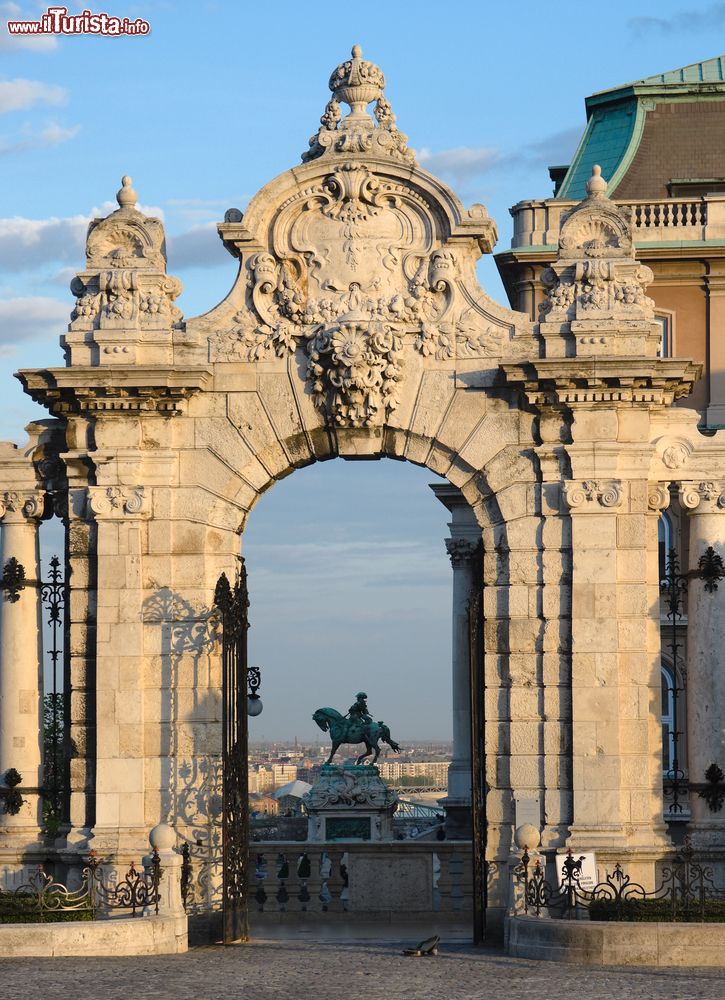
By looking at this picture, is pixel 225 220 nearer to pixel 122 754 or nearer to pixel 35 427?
pixel 35 427

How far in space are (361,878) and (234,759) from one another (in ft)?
20.8

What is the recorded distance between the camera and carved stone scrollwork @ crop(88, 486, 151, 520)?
27.9 m

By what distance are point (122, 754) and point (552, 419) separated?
6637 mm

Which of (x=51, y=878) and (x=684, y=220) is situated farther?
(x=684, y=220)

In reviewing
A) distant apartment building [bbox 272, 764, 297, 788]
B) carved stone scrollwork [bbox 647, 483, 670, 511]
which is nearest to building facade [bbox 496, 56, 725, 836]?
carved stone scrollwork [bbox 647, 483, 670, 511]

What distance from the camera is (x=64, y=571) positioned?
2855 cm

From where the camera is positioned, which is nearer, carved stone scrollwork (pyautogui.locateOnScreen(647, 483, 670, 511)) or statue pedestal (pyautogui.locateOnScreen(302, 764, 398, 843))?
carved stone scrollwork (pyautogui.locateOnScreen(647, 483, 670, 511))

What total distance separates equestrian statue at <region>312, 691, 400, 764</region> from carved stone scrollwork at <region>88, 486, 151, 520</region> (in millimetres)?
14257

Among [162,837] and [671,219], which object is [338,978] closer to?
[162,837]

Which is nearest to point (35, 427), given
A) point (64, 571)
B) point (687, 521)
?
point (64, 571)

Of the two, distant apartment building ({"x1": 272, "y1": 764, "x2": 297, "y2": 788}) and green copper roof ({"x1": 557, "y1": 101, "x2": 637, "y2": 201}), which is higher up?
green copper roof ({"x1": 557, "y1": 101, "x2": 637, "y2": 201})

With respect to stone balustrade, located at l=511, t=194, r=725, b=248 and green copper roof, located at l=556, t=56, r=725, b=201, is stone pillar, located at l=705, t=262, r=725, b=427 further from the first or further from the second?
green copper roof, located at l=556, t=56, r=725, b=201

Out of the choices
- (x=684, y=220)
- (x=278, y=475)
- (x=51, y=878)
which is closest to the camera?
(x=51, y=878)

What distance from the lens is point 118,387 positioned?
91.0 ft
